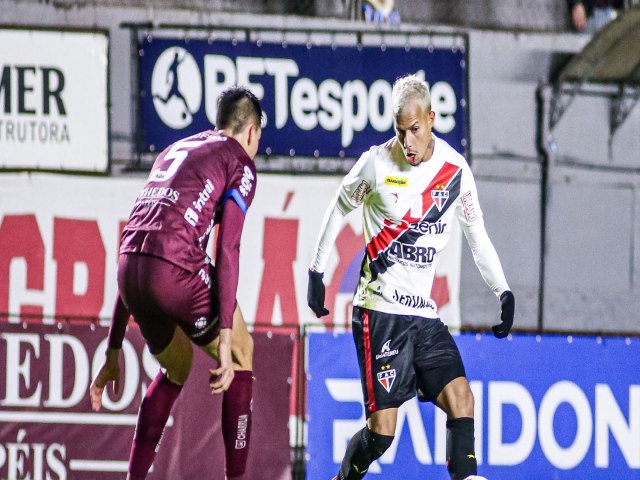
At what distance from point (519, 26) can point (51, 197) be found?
504 cm

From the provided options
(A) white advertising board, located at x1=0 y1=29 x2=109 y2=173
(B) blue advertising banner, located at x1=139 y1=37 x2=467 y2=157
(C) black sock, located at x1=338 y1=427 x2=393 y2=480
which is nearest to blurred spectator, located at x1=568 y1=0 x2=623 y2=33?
(B) blue advertising banner, located at x1=139 y1=37 x2=467 y2=157

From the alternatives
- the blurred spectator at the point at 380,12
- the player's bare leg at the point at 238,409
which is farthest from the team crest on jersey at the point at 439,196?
the blurred spectator at the point at 380,12

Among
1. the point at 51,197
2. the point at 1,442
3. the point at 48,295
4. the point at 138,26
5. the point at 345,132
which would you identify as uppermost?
the point at 138,26

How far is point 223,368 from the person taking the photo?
4781 mm

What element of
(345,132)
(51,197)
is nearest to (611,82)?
(345,132)

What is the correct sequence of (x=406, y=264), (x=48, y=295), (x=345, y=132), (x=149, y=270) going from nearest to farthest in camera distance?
(x=149, y=270) → (x=406, y=264) → (x=48, y=295) → (x=345, y=132)

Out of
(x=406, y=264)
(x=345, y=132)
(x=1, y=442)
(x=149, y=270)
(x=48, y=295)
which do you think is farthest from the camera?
(x=345, y=132)

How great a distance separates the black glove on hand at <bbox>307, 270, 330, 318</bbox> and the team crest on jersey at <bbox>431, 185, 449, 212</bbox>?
69 centimetres

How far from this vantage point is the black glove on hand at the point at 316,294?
5.59m

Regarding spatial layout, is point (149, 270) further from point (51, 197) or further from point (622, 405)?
point (51, 197)

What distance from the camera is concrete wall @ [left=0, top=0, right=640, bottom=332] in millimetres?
11211

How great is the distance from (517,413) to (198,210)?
356 cm

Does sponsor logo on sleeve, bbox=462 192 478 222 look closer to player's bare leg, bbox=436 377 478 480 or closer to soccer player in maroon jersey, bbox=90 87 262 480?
player's bare leg, bbox=436 377 478 480

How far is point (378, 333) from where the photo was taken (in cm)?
550
